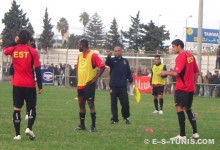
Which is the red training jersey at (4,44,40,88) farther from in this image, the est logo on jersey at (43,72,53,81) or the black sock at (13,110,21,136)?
the est logo on jersey at (43,72,53,81)

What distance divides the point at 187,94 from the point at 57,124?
4207 mm

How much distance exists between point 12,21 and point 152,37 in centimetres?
2005

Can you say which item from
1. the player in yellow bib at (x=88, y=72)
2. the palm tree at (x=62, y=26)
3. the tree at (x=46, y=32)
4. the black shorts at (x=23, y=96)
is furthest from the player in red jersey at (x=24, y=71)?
the palm tree at (x=62, y=26)

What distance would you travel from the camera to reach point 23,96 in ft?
36.0

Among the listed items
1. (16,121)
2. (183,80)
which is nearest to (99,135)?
(16,121)

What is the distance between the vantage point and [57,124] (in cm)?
1427

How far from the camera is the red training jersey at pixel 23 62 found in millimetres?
10758

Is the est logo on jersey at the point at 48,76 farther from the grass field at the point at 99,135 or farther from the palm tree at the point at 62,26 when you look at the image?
the palm tree at the point at 62,26

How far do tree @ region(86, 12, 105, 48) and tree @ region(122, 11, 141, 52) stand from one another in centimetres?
2619

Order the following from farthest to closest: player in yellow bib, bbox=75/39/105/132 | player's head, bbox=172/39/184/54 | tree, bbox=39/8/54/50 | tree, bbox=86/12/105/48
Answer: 1. tree, bbox=86/12/105/48
2. tree, bbox=39/8/54/50
3. player in yellow bib, bbox=75/39/105/132
4. player's head, bbox=172/39/184/54

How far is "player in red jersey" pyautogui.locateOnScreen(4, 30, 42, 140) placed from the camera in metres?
10.8

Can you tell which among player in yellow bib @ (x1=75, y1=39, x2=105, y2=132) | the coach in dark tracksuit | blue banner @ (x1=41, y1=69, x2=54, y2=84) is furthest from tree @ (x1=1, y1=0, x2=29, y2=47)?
player in yellow bib @ (x1=75, y1=39, x2=105, y2=132)

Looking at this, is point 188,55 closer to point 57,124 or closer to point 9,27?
point 57,124

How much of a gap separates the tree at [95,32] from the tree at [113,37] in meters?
14.3
